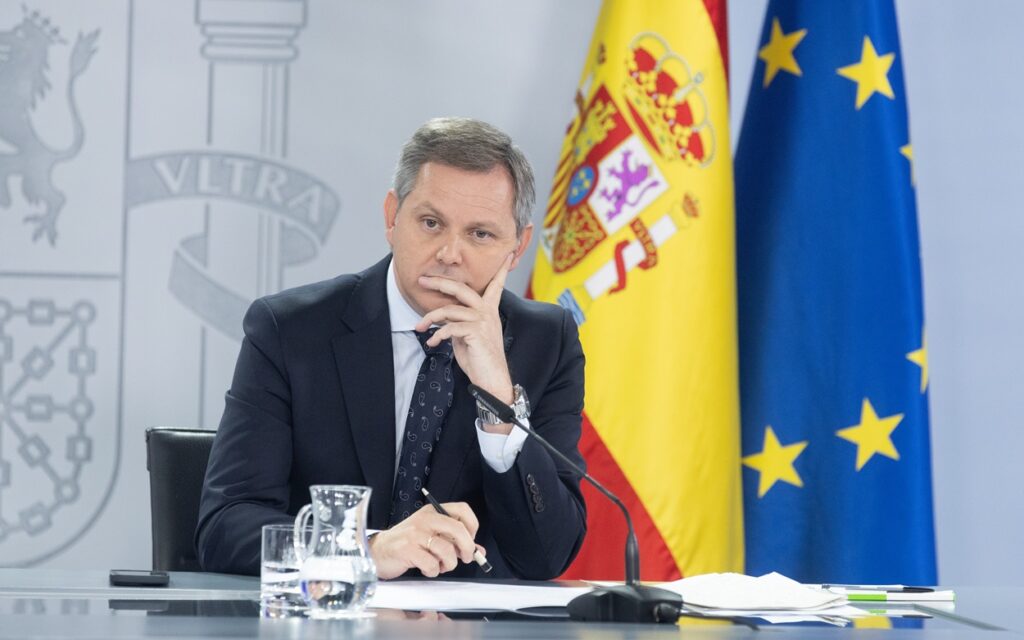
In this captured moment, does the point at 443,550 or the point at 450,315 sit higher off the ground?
the point at 450,315

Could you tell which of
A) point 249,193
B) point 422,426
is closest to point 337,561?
point 422,426

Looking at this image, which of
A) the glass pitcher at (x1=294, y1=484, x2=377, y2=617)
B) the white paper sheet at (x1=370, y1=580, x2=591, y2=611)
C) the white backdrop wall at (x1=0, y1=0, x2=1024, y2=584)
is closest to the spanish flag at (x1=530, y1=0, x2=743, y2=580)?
the white backdrop wall at (x1=0, y1=0, x2=1024, y2=584)

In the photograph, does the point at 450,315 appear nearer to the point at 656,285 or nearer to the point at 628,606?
the point at 628,606

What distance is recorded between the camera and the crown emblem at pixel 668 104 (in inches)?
129

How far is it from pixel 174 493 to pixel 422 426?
0.51m

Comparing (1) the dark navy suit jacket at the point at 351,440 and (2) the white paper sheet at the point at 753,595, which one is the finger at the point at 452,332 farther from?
(2) the white paper sheet at the point at 753,595

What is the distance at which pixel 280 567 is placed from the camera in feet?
5.34

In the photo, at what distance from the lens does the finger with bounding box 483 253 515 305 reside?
2.38 metres

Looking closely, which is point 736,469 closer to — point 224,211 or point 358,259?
point 358,259

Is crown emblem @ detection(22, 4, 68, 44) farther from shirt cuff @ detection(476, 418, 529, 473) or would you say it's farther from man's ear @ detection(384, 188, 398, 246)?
shirt cuff @ detection(476, 418, 529, 473)

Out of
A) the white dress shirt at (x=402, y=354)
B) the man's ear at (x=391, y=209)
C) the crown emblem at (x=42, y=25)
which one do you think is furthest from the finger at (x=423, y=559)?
the crown emblem at (x=42, y=25)

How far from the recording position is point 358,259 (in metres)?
3.68

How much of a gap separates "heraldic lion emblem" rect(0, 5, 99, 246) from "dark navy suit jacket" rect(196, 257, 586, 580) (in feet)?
4.73

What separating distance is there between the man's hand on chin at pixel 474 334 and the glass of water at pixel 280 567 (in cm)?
68
